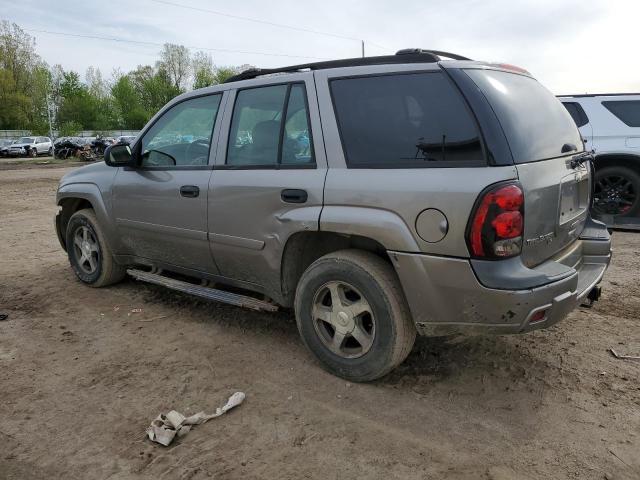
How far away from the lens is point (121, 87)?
77.9 m

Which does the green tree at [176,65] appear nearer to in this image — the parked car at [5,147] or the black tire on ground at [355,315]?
the parked car at [5,147]

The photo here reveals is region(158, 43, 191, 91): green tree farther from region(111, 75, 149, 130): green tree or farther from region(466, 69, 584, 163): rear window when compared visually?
region(466, 69, 584, 163): rear window

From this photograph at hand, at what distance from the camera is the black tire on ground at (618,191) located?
23.4 feet

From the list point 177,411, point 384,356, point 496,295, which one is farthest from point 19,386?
point 496,295

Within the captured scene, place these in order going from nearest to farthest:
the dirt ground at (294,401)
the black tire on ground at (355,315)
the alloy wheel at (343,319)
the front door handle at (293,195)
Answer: the dirt ground at (294,401) < the black tire on ground at (355,315) < the alloy wheel at (343,319) < the front door handle at (293,195)

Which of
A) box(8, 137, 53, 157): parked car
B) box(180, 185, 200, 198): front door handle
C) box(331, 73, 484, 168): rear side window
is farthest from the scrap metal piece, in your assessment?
box(8, 137, 53, 157): parked car

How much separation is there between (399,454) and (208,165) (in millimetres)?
2377

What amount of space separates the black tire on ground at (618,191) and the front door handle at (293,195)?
559 centimetres

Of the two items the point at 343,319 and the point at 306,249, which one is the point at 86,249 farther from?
the point at 343,319

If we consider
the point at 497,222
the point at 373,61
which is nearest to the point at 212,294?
the point at 373,61

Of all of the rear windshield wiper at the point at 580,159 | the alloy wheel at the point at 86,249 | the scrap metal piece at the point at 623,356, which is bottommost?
the scrap metal piece at the point at 623,356

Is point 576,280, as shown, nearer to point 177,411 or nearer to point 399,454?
point 399,454

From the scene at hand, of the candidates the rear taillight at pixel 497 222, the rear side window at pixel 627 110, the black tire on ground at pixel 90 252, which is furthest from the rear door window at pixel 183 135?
the rear side window at pixel 627 110

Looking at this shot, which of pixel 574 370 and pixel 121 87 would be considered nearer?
pixel 574 370
